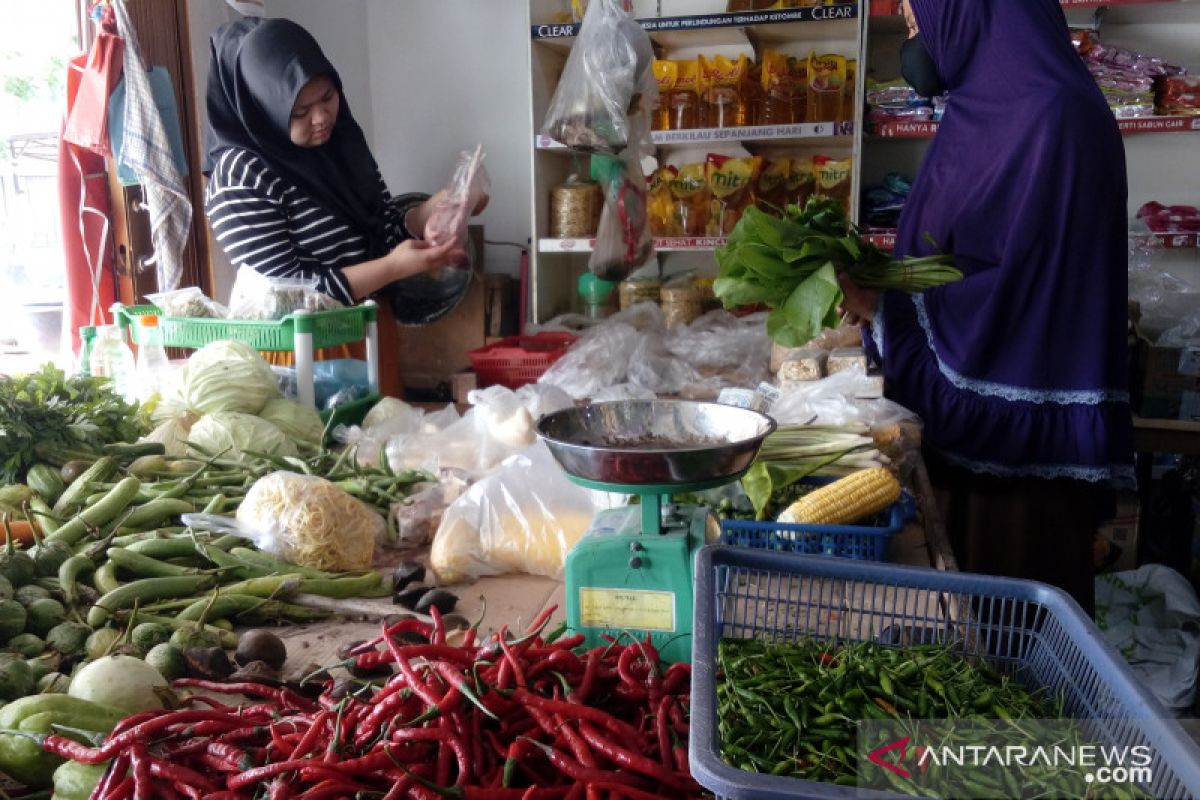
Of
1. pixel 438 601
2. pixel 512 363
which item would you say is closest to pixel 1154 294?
pixel 512 363

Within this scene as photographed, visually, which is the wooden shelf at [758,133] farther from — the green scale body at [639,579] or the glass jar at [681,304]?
the green scale body at [639,579]

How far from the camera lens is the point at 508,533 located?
2049 millimetres

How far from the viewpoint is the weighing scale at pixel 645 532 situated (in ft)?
4.39

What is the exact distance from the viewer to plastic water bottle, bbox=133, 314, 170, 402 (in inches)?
124

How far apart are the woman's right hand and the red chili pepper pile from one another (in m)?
2.50

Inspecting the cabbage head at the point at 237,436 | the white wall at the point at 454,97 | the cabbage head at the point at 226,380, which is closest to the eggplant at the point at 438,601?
the cabbage head at the point at 237,436

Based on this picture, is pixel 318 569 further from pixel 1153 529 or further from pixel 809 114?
pixel 1153 529

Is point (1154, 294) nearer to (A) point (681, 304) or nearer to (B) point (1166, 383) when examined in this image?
(B) point (1166, 383)

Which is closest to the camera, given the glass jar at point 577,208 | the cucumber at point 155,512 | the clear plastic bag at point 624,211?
the cucumber at point 155,512

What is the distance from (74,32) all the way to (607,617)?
402 centimetres

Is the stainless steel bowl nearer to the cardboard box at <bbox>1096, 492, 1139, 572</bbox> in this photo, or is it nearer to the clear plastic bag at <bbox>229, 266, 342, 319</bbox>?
the clear plastic bag at <bbox>229, 266, 342, 319</bbox>

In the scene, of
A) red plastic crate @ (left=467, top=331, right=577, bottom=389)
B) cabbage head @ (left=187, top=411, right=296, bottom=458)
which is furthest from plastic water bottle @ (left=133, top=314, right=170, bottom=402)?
red plastic crate @ (left=467, top=331, right=577, bottom=389)

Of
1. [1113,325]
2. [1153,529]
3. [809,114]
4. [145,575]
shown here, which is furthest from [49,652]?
[1153,529]

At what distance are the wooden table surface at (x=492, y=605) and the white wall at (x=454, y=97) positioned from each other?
13.3 ft
